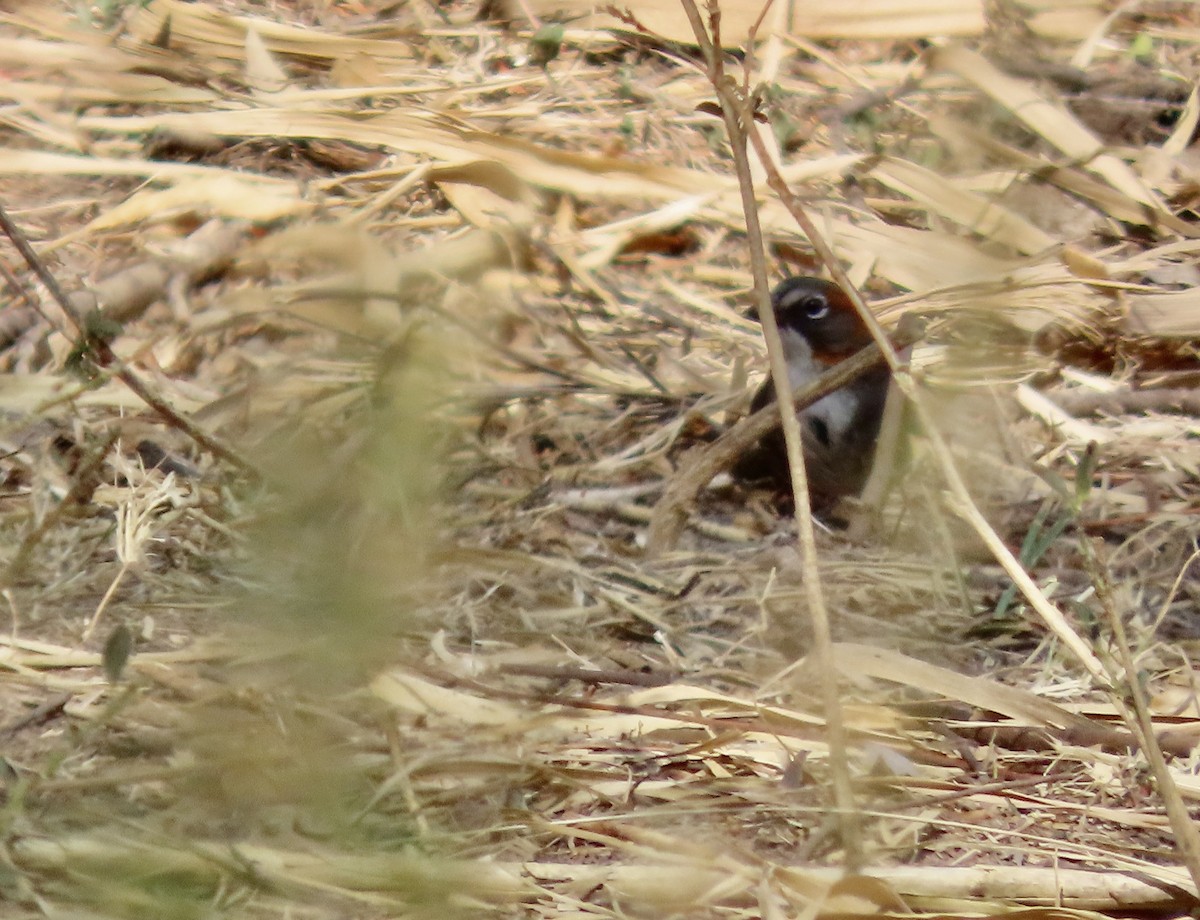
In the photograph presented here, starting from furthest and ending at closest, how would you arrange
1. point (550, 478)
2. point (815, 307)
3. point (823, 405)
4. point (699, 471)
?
1. point (815, 307)
2. point (823, 405)
3. point (550, 478)
4. point (699, 471)

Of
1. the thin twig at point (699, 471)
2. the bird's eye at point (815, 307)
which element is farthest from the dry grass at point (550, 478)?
the bird's eye at point (815, 307)

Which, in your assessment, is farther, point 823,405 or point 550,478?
point 823,405

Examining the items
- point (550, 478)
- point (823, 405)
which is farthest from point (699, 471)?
point (823, 405)

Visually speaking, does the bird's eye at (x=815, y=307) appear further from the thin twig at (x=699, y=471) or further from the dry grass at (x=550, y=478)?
the thin twig at (x=699, y=471)

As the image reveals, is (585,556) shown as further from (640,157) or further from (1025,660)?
(640,157)

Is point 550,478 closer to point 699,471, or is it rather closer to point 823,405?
point 699,471

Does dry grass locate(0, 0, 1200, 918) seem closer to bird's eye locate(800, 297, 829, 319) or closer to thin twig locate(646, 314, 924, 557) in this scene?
thin twig locate(646, 314, 924, 557)
